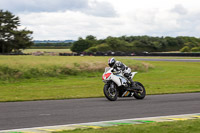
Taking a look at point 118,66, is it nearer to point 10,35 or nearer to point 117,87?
point 117,87

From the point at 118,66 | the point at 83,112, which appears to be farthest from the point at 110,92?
the point at 83,112

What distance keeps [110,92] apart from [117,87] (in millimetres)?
347

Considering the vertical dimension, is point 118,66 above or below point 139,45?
below

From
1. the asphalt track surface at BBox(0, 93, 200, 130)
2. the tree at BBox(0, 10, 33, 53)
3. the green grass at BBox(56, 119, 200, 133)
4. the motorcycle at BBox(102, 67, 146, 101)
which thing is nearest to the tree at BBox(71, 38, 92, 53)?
the tree at BBox(0, 10, 33, 53)

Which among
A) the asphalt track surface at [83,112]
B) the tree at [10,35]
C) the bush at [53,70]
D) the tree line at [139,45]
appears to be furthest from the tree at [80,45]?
the asphalt track surface at [83,112]

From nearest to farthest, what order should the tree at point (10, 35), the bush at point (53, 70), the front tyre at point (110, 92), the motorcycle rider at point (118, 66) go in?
the front tyre at point (110, 92)
the motorcycle rider at point (118, 66)
the bush at point (53, 70)
the tree at point (10, 35)

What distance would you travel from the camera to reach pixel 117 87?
42.0ft

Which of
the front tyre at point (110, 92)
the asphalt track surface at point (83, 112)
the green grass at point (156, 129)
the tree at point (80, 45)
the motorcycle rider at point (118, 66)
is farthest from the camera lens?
the tree at point (80, 45)

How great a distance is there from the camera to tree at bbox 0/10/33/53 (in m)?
88.9

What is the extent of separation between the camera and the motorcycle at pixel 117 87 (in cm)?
1248

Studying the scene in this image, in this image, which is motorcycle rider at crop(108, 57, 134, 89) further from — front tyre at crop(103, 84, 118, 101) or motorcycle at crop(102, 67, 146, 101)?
front tyre at crop(103, 84, 118, 101)

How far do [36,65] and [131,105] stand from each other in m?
17.8

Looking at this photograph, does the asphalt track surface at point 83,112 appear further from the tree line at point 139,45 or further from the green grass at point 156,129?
the tree line at point 139,45

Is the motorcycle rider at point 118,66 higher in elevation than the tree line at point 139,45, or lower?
lower
